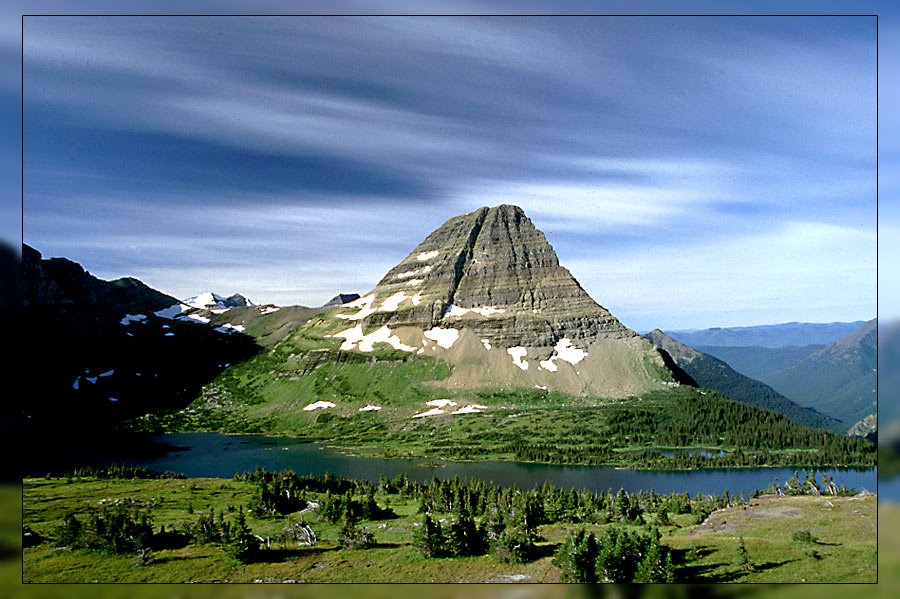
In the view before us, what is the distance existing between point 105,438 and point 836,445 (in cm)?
23226

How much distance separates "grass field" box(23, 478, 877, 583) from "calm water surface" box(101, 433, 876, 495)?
203 feet

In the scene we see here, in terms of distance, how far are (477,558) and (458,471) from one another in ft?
300

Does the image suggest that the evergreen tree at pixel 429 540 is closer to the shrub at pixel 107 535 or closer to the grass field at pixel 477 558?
the grass field at pixel 477 558

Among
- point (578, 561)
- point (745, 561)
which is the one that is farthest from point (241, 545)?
point (745, 561)

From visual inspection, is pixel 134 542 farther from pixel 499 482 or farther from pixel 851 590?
pixel 499 482

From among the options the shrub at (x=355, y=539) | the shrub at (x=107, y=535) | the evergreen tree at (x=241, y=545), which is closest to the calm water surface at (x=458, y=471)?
the shrub at (x=355, y=539)

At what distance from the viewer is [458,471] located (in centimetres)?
12888

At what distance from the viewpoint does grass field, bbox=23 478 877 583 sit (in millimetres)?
36125

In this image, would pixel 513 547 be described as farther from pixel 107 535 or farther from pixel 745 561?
pixel 107 535

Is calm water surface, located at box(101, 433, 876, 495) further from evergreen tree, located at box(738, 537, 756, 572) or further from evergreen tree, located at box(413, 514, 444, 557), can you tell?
evergreen tree, located at box(738, 537, 756, 572)

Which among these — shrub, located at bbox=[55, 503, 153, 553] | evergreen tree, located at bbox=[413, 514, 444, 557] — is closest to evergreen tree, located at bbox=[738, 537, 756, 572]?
evergreen tree, located at bbox=[413, 514, 444, 557]

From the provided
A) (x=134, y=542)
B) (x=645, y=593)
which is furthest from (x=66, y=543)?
(x=645, y=593)

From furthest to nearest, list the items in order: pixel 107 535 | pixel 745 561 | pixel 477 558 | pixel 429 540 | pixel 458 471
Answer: pixel 458 471 < pixel 429 540 < pixel 107 535 < pixel 477 558 < pixel 745 561

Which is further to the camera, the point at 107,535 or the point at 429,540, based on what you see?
the point at 429,540
